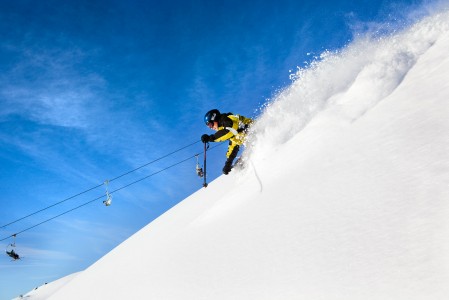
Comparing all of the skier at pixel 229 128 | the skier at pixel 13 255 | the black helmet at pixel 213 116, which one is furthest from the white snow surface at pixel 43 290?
the black helmet at pixel 213 116

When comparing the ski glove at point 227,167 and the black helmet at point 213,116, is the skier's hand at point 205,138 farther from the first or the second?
the ski glove at point 227,167

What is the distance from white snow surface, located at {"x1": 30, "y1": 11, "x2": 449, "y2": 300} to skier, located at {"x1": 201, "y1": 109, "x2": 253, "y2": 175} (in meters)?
0.90

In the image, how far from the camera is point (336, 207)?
13.7ft

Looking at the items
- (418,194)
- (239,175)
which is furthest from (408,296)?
(239,175)

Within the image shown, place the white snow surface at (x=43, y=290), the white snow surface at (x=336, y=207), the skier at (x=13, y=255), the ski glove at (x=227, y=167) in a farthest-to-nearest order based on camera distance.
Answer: the white snow surface at (x=43, y=290), the skier at (x=13, y=255), the ski glove at (x=227, y=167), the white snow surface at (x=336, y=207)

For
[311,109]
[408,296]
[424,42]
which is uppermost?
[424,42]

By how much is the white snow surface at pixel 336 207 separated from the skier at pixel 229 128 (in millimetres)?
898

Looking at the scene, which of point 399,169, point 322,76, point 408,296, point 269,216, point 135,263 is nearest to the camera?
point 408,296

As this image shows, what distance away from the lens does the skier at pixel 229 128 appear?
9.67 metres

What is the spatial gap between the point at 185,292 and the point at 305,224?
75.6 inches

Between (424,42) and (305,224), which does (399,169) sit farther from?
(424,42)

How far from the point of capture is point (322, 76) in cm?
884

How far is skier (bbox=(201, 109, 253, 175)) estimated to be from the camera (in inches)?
381

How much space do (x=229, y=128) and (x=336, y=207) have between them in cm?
581
